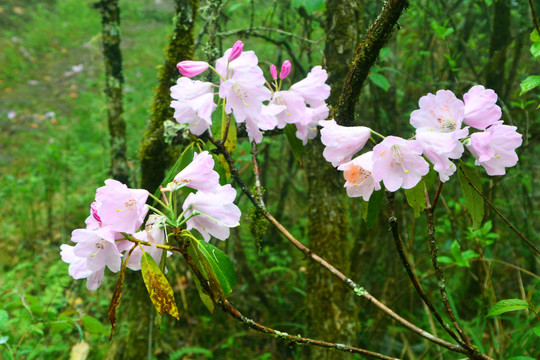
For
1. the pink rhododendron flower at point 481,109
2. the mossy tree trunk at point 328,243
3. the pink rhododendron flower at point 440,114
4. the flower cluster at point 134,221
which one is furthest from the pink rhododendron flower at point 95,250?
the mossy tree trunk at point 328,243

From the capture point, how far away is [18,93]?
6.98 m

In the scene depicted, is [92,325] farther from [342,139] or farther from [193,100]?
[342,139]

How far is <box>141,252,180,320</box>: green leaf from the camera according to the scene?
0.81 meters

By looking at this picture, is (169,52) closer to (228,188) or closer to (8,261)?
(228,188)

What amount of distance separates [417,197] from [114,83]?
1.91 m

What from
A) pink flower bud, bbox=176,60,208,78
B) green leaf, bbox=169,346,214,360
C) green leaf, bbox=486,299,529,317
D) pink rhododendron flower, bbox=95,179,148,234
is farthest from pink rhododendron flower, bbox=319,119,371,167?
green leaf, bbox=169,346,214,360

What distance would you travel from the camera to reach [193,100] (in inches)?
40.4

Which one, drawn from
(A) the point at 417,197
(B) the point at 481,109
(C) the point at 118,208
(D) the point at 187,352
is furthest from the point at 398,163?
(D) the point at 187,352

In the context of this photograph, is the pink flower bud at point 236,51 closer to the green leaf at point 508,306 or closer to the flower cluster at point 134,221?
the flower cluster at point 134,221

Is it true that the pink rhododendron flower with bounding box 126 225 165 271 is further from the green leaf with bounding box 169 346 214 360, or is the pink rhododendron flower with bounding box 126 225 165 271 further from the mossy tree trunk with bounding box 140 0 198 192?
the green leaf with bounding box 169 346 214 360

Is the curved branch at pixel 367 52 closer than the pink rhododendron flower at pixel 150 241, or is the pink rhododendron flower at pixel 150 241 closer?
the pink rhododendron flower at pixel 150 241

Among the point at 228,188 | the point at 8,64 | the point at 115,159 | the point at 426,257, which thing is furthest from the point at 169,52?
the point at 8,64

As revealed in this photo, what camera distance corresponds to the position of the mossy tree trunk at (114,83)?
232cm

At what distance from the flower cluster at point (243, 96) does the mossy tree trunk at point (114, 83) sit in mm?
1380
